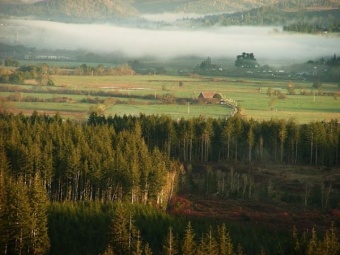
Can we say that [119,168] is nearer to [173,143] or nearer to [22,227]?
[22,227]

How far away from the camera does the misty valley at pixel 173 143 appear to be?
2164 cm

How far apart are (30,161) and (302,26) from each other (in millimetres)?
38185

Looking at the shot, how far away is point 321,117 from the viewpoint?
38250 millimetres

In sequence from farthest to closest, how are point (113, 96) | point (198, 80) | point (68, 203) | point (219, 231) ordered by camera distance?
point (198, 80) < point (113, 96) < point (68, 203) < point (219, 231)

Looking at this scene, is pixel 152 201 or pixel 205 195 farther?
pixel 205 195

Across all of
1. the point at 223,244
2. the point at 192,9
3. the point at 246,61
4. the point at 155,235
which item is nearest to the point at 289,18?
the point at 246,61

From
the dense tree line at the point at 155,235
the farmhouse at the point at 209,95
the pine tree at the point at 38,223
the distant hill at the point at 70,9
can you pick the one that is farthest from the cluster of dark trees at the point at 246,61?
the pine tree at the point at 38,223

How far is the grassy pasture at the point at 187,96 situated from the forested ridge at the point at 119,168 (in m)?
3.79

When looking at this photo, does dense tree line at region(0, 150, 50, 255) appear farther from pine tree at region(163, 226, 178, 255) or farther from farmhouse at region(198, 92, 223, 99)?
farmhouse at region(198, 92, 223, 99)

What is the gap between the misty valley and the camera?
21.6 m

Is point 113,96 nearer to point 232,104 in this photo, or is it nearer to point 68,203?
point 232,104

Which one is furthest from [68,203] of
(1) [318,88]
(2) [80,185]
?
(1) [318,88]

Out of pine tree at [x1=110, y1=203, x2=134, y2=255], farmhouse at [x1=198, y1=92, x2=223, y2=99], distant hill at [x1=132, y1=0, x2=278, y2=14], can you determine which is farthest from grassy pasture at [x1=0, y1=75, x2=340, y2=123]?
distant hill at [x1=132, y1=0, x2=278, y2=14]

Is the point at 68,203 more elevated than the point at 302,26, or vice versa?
the point at 302,26
